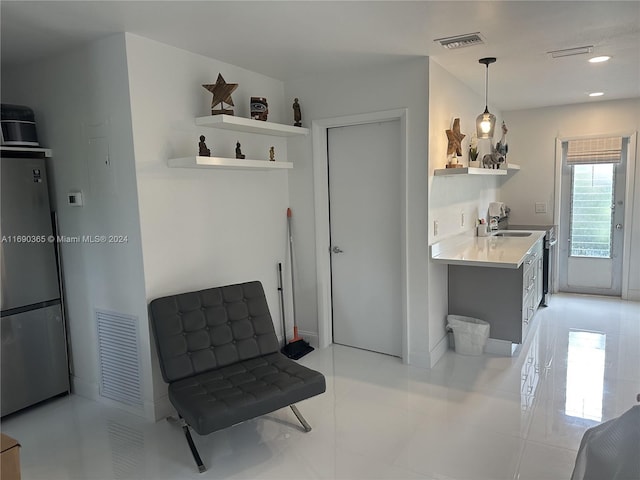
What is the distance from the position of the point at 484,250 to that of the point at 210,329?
2.43m

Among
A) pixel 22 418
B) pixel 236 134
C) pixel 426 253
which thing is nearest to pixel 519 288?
pixel 426 253

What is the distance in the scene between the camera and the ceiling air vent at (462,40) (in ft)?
9.32

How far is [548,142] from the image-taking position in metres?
5.68

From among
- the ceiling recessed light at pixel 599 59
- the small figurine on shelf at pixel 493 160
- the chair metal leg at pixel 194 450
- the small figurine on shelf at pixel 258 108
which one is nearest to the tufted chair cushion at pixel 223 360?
the chair metal leg at pixel 194 450

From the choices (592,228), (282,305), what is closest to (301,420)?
(282,305)

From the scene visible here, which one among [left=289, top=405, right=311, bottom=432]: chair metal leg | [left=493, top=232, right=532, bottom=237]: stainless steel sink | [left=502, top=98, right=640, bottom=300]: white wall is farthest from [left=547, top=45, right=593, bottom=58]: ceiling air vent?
[left=289, top=405, right=311, bottom=432]: chair metal leg

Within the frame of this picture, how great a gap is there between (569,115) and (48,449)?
20.3 feet

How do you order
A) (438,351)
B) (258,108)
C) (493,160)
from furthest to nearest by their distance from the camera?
(493,160) < (438,351) < (258,108)

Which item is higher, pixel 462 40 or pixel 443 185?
pixel 462 40

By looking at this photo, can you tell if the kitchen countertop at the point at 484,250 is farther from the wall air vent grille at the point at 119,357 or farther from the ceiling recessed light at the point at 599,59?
the wall air vent grille at the point at 119,357

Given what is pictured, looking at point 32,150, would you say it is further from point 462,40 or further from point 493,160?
point 493,160

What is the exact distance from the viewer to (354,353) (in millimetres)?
4004

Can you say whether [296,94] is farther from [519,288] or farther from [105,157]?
[519,288]

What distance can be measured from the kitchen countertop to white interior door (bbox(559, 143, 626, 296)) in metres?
1.32
